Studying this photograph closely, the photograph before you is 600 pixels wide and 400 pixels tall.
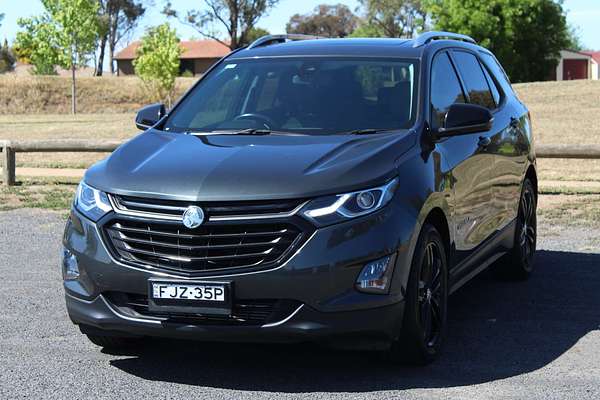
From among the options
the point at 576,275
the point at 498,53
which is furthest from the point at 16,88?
the point at 576,275

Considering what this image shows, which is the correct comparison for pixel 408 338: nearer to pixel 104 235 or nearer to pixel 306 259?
→ pixel 306 259

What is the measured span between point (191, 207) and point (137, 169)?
54 centimetres

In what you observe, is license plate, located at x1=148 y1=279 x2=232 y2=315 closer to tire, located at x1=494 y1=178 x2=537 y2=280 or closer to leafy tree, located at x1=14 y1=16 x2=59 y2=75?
tire, located at x1=494 y1=178 x2=537 y2=280

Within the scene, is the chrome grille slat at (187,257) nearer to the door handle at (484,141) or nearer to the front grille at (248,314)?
the front grille at (248,314)

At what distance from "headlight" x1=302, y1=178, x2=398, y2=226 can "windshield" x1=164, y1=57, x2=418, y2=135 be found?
3.15ft

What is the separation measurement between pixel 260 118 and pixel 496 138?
6.42ft

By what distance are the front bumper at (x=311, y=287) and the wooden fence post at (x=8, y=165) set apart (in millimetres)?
10950

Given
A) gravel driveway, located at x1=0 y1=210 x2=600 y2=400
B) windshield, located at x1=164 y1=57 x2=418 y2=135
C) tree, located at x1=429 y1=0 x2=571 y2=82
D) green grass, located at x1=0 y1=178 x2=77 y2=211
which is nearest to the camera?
gravel driveway, located at x1=0 y1=210 x2=600 y2=400

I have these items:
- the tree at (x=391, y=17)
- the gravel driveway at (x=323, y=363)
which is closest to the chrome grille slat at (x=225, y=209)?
the gravel driveway at (x=323, y=363)

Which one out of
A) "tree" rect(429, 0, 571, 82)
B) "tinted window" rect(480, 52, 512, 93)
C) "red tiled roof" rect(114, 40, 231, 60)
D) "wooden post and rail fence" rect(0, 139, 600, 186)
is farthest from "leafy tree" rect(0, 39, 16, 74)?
"tinted window" rect(480, 52, 512, 93)

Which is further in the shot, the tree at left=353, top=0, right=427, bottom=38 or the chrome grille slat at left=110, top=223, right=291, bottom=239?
the tree at left=353, top=0, right=427, bottom=38

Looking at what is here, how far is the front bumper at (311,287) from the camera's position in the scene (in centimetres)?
519

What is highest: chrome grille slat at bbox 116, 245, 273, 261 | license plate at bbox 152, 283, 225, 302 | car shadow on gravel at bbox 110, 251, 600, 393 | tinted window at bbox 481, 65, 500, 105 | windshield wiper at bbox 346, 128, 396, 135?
tinted window at bbox 481, 65, 500, 105

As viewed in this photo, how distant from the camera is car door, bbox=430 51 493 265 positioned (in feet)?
21.2
